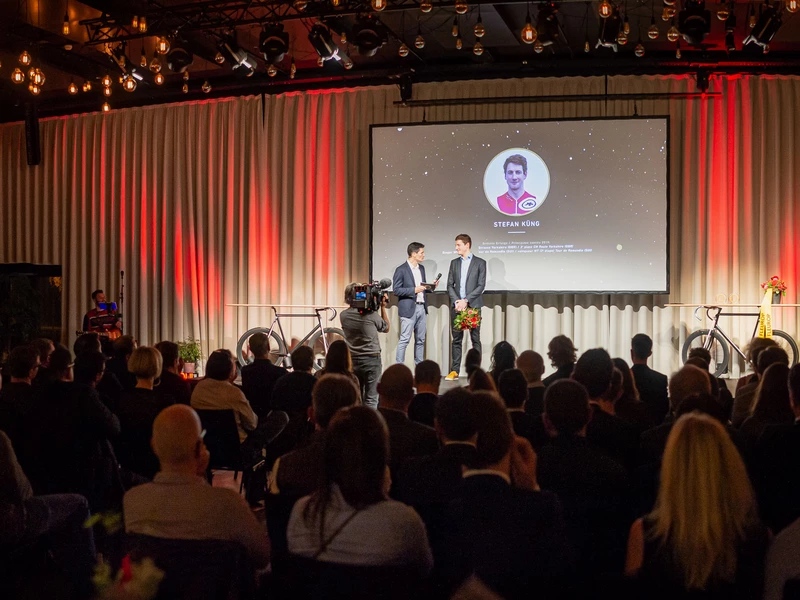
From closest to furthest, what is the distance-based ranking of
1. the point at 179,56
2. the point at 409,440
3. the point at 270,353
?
1. the point at 409,440
2. the point at 179,56
3. the point at 270,353

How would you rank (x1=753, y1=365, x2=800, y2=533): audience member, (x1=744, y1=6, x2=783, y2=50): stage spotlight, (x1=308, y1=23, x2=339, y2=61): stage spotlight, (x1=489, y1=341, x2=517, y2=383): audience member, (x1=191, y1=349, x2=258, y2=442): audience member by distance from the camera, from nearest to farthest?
Answer: (x1=753, y1=365, x2=800, y2=533): audience member, (x1=191, y1=349, x2=258, y2=442): audience member, (x1=489, y1=341, x2=517, y2=383): audience member, (x1=744, y1=6, x2=783, y2=50): stage spotlight, (x1=308, y1=23, x2=339, y2=61): stage spotlight

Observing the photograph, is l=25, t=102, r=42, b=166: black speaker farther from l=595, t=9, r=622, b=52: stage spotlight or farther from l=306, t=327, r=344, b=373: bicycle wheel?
l=595, t=9, r=622, b=52: stage spotlight

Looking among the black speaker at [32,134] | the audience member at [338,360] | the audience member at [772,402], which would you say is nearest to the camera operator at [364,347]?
the audience member at [338,360]

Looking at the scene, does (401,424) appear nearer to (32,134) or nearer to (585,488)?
(585,488)

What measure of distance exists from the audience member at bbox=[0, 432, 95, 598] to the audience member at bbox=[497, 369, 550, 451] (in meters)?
1.90

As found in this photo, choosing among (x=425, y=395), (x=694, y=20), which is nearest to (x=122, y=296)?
(x=694, y=20)

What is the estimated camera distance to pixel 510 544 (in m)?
2.05

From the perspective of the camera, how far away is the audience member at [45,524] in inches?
112

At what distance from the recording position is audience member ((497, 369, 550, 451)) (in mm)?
3539

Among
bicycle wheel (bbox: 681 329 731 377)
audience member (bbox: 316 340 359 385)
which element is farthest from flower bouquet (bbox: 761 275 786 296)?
audience member (bbox: 316 340 359 385)

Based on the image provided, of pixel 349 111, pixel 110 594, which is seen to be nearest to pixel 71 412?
pixel 110 594

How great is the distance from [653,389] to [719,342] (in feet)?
17.2

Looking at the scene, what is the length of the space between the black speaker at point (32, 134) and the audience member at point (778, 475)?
12.3m

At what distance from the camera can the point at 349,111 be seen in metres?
11.1
